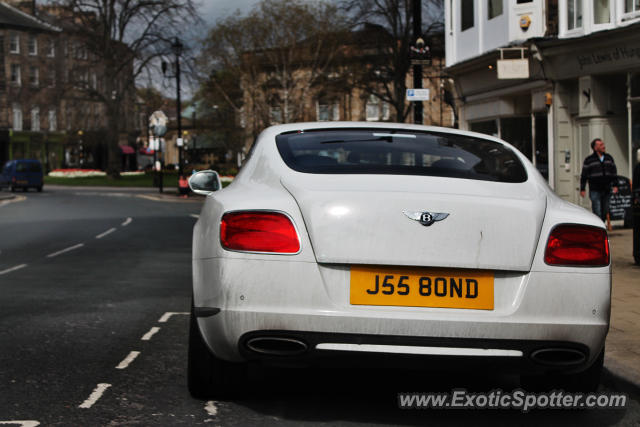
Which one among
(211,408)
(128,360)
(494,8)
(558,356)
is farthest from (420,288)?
(494,8)

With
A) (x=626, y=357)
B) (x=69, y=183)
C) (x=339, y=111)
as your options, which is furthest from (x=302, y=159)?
(x=339, y=111)

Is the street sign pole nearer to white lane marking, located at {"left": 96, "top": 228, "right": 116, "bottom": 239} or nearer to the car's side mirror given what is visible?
white lane marking, located at {"left": 96, "top": 228, "right": 116, "bottom": 239}

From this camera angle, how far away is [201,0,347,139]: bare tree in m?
49.0

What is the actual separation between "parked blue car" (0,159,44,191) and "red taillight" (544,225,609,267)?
50143mm

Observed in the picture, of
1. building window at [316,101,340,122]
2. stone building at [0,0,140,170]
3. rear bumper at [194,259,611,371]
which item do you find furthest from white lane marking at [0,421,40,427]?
stone building at [0,0,140,170]

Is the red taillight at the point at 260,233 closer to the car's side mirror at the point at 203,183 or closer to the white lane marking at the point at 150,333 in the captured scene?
the car's side mirror at the point at 203,183

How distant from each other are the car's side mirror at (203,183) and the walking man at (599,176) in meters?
12.1

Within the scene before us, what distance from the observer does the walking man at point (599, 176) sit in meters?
16.8

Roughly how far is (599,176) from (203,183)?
488 inches

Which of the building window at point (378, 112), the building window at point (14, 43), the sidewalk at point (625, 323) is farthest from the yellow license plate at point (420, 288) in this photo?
the building window at point (14, 43)

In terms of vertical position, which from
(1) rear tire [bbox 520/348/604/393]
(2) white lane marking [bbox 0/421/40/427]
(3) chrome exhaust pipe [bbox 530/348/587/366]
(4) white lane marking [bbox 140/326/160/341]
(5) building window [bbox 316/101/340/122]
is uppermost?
(5) building window [bbox 316/101/340/122]

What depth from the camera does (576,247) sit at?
4.21 meters

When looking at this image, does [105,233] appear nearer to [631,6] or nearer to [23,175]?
[631,6]

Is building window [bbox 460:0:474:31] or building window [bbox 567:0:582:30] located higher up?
building window [bbox 460:0:474:31]
